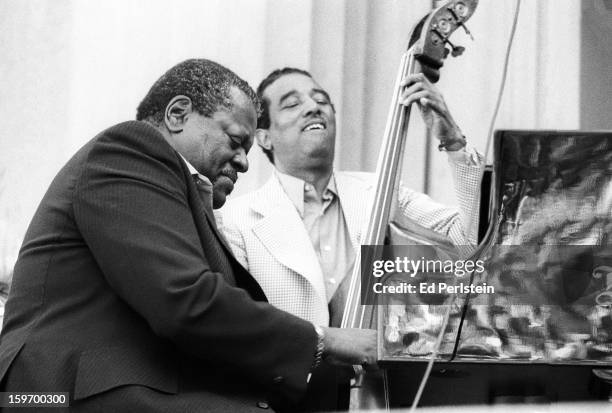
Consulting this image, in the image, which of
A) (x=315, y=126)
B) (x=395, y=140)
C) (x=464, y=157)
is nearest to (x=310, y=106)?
(x=315, y=126)

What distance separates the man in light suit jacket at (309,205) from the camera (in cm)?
265

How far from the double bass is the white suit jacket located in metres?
0.19

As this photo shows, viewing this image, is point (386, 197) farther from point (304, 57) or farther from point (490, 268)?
point (304, 57)

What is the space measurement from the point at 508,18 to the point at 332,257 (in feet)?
3.55

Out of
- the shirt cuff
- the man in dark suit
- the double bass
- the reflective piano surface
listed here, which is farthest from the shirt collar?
the reflective piano surface

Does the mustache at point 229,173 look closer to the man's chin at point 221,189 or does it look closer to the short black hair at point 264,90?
the man's chin at point 221,189

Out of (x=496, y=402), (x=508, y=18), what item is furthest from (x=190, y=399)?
(x=508, y=18)

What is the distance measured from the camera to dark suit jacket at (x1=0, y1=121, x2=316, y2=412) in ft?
5.40

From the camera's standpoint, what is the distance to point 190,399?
1.66 m

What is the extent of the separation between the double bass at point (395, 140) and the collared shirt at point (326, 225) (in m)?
0.42

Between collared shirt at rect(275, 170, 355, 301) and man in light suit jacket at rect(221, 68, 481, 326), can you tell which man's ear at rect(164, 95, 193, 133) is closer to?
man in light suit jacket at rect(221, 68, 481, 326)

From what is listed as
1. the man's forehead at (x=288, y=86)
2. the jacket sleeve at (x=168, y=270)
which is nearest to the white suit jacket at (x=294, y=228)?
the man's forehead at (x=288, y=86)

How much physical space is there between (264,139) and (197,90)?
86cm

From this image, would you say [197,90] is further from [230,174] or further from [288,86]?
[288,86]
